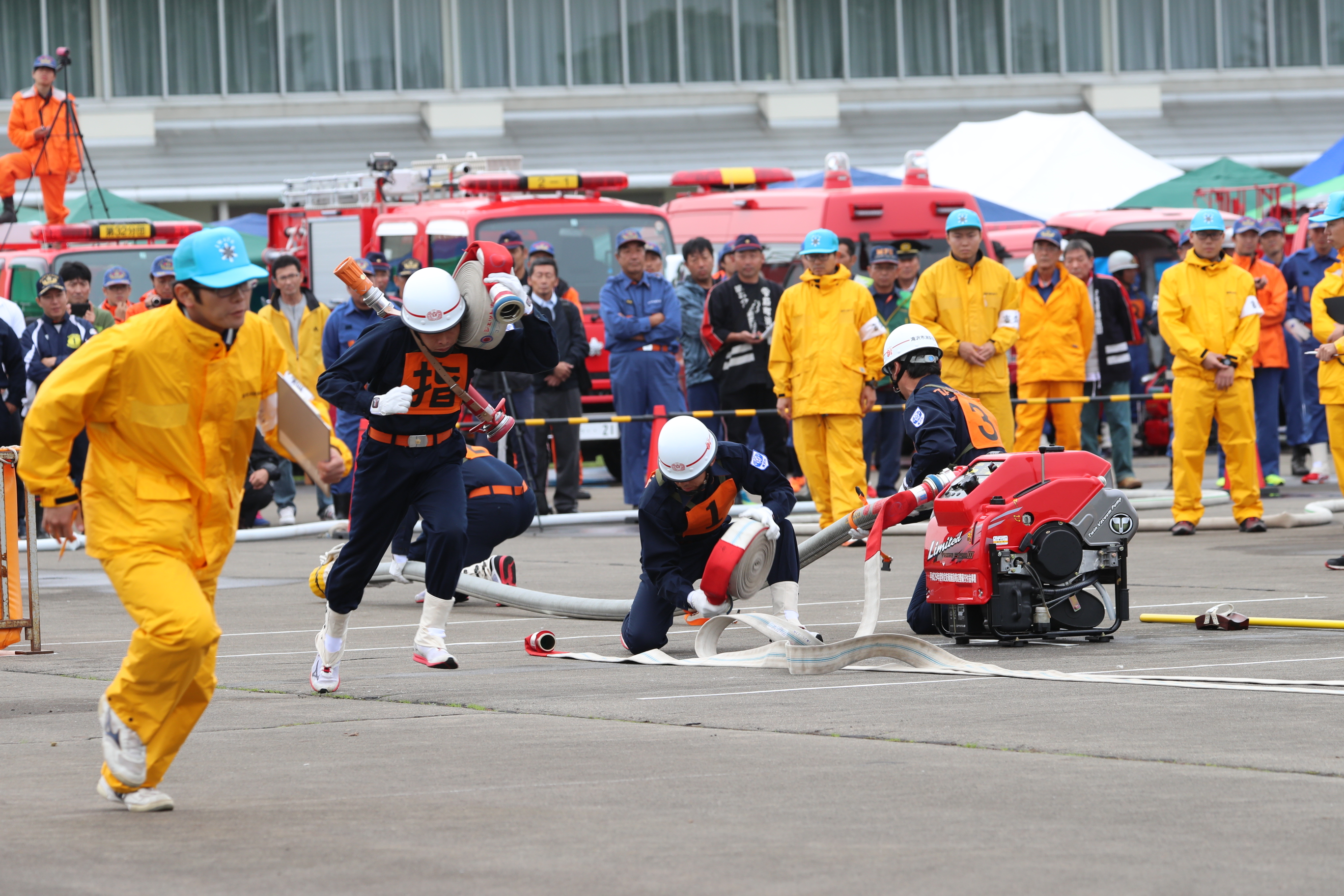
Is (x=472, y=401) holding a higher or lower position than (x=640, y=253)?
lower

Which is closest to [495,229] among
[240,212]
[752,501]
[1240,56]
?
[752,501]

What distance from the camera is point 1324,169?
2577cm

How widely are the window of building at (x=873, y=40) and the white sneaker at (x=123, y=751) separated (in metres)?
36.2

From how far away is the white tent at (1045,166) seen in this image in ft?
88.9

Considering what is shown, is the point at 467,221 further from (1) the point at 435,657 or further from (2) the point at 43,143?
(1) the point at 435,657

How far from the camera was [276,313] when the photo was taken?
17.3 m

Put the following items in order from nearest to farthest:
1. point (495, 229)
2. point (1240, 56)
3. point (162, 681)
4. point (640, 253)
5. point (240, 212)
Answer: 1. point (162, 681)
2. point (640, 253)
3. point (495, 229)
4. point (240, 212)
5. point (1240, 56)

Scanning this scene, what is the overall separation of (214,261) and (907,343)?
4571 millimetres

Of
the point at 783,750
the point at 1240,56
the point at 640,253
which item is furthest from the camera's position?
the point at 1240,56

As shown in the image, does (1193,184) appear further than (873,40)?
No

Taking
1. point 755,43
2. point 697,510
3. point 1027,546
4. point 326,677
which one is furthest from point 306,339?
point 755,43

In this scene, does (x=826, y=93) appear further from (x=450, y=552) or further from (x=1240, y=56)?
(x=450, y=552)

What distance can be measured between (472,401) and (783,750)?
296 cm

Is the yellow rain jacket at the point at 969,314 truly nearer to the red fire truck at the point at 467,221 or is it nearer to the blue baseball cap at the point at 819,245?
the blue baseball cap at the point at 819,245
